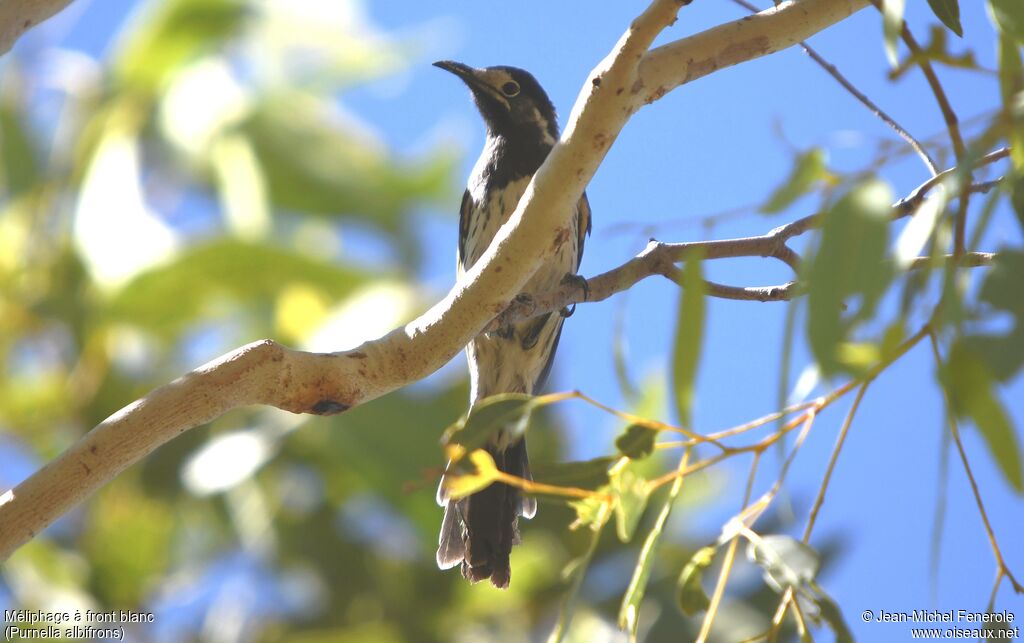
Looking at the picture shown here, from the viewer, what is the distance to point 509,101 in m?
3.79

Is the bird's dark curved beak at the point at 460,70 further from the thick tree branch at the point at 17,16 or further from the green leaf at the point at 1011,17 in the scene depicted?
the green leaf at the point at 1011,17

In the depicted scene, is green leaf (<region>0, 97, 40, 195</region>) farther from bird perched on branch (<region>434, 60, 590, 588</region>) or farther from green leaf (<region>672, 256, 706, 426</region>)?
green leaf (<region>672, 256, 706, 426</region>)

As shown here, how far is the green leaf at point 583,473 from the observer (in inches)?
68.6

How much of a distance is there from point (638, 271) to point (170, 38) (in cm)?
471

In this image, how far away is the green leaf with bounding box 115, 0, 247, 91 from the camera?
19.7 ft

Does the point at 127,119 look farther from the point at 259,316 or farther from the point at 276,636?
the point at 276,636

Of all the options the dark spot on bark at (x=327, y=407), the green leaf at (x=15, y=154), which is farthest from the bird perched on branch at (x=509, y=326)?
the green leaf at (x=15, y=154)

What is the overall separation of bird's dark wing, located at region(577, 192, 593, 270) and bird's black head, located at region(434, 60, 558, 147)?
27 cm

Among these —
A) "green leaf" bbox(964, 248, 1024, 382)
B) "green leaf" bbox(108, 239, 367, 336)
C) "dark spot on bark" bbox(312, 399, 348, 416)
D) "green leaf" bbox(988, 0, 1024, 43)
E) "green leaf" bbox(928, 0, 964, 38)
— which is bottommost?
"green leaf" bbox(964, 248, 1024, 382)

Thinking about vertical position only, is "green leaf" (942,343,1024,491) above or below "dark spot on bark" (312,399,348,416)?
below

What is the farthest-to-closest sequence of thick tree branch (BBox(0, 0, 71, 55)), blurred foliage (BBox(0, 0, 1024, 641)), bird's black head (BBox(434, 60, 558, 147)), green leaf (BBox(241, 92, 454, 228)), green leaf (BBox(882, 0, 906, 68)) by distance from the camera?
1. green leaf (BBox(241, 92, 454, 228))
2. blurred foliage (BBox(0, 0, 1024, 641))
3. bird's black head (BBox(434, 60, 558, 147))
4. thick tree branch (BBox(0, 0, 71, 55))
5. green leaf (BBox(882, 0, 906, 68))

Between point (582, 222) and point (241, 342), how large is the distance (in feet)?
7.84

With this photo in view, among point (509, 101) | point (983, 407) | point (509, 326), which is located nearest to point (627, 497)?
point (983, 407)

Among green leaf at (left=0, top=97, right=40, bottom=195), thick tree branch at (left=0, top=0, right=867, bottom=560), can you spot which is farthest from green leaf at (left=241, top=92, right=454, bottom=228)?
thick tree branch at (left=0, top=0, right=867, bottom=560)
